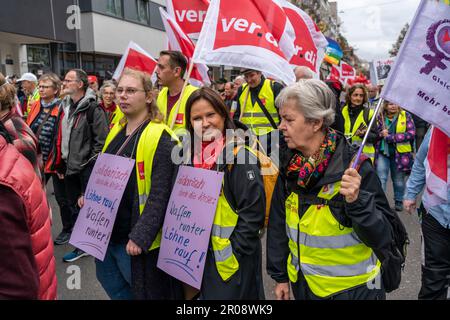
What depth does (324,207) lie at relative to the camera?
203 cm

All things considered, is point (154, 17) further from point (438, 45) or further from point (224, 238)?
point (438, 45)

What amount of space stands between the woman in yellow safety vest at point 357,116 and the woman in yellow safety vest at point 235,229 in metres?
4.02

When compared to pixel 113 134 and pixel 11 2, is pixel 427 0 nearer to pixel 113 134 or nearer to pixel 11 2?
pixel 113 134

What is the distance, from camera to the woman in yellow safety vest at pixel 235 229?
2285 mm

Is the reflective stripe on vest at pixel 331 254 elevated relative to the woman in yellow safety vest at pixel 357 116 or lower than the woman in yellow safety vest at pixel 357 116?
lower

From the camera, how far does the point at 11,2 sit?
13.7 m

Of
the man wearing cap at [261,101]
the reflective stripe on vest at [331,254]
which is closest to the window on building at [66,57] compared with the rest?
the man wearing cap at [261,101]

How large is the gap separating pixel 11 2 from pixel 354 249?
14.9 meters

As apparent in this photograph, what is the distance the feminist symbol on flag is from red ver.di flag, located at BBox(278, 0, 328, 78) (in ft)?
7.33

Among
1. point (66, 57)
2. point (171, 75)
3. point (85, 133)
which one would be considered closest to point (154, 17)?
point (66, 57)

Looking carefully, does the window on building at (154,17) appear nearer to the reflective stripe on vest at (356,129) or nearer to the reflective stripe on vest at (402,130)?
the reflective stripe on vest at (356,129)

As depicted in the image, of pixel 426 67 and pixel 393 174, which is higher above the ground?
pixel 426 67

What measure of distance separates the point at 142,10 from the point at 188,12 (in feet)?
70.5
